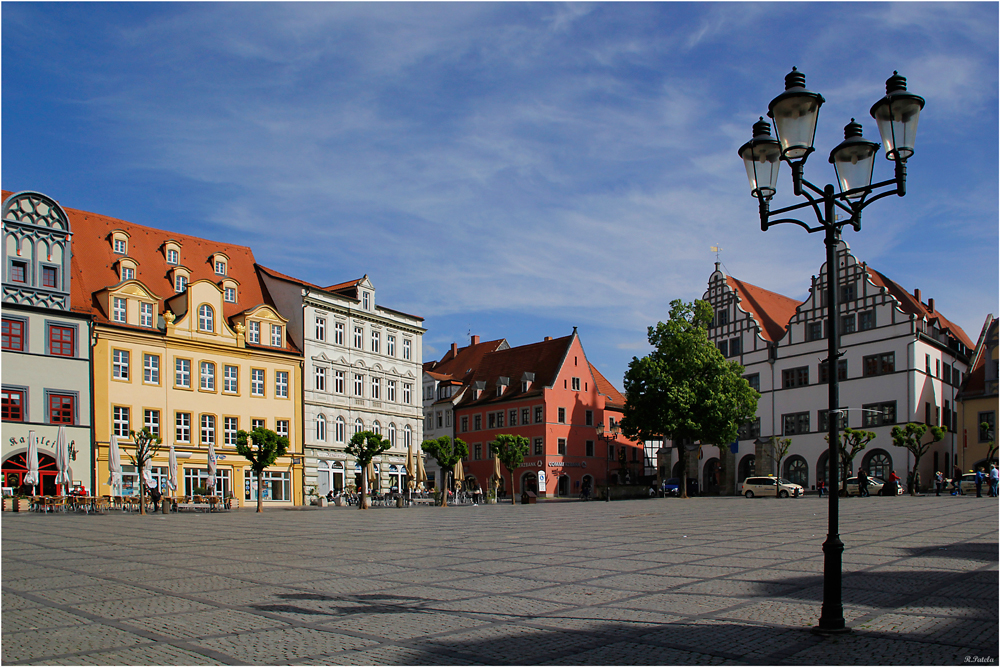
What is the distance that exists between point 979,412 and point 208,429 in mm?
51261

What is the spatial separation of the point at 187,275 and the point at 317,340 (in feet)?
29.6

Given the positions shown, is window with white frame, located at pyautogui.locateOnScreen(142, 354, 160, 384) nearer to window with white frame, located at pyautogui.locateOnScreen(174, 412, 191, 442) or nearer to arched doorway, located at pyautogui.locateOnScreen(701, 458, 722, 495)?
window with white frame, located at pyautogui.locateOnScreen(174, 412, 191, 442)

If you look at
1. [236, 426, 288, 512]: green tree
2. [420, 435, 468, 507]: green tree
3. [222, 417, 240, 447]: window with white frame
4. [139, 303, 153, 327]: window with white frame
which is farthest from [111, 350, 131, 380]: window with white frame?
[420, 435, 468, 507]: green tree

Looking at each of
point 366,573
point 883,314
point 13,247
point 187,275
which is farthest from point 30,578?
point 883,314

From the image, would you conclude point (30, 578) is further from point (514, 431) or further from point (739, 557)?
point (514, 431)

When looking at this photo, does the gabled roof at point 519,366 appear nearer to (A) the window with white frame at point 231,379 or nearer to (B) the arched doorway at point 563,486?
(B) the arched doorway at point 563,486

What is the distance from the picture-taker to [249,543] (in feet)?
60.6

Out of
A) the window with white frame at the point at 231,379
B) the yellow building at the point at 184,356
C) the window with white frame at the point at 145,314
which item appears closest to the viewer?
the yellow building at the point at 184,356

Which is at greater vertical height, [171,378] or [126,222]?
[126,222]

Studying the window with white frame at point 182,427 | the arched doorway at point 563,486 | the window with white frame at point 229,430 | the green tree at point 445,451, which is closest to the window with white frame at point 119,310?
the window with white frame at point 182,427

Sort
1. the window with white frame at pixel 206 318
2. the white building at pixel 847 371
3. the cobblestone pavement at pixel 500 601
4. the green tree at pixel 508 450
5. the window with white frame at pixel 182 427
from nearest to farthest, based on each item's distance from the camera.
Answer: the cobblestone pavement at pixel 500 601
the window with white frame at pixel 182 427
the window with white frame at pixel 206 318
the green tree at pixel 508 450
the white building at pixel 847 371

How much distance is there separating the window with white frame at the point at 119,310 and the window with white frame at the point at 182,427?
240 inches

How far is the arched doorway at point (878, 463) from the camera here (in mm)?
56562

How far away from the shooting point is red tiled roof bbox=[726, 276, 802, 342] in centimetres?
6950
